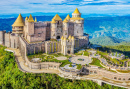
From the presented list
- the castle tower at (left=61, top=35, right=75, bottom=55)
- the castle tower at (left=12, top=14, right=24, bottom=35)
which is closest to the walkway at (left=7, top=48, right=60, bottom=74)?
the castle tower at (left=12, top=14, right=24, bottom=35)

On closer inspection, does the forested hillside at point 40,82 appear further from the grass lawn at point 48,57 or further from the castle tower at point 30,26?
the castle tower at point 30,26

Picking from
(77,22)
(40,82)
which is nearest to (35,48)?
(40,82)

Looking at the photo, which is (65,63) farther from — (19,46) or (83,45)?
(19,46)

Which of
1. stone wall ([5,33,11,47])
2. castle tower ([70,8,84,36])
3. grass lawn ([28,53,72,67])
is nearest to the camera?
grass lawn ([28,53,72,67])

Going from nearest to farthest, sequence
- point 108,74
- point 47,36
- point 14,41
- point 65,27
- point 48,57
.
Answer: point 108,74
point 48,57
point 47,36
point 65,27
point 14,41

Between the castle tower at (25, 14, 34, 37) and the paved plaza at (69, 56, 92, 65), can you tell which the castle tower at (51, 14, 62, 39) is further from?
the paved plaza at (69, 56, 92, 65)

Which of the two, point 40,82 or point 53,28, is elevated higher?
point 53,28

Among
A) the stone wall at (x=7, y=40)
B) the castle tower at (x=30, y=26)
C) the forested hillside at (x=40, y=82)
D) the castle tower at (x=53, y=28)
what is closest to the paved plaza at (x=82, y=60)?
the forested hillside at (x=40, y=82)

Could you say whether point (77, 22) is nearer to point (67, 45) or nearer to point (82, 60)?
point (67, 45)
